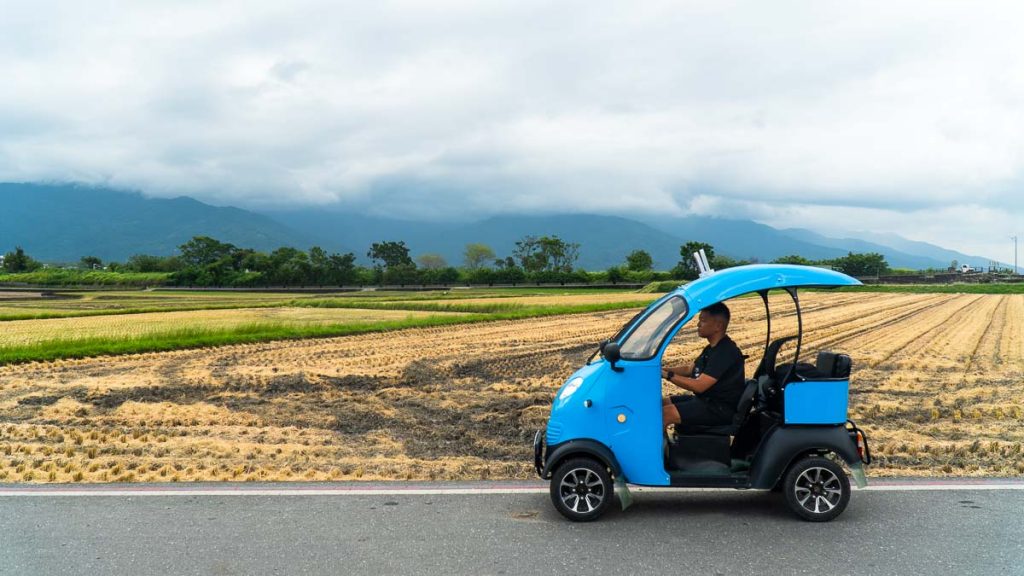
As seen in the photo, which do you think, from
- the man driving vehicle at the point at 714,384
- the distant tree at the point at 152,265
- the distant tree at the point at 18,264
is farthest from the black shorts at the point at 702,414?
the distant tree at the point at 152,265

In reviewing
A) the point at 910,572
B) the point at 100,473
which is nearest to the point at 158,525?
the point at 100,473

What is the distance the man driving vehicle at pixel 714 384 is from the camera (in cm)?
605

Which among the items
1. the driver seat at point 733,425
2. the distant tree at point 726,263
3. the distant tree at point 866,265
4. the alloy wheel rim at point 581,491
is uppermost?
the distant tree at point 866,265

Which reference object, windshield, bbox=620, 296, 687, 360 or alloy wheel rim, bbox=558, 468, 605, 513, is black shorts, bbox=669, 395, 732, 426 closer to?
windshield, bbox=620, 296, 687, 360

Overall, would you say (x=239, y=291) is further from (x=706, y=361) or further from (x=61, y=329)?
(x=706, y=361)

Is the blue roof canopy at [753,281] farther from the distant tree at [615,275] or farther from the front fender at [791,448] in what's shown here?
the distant tree at [615,275]

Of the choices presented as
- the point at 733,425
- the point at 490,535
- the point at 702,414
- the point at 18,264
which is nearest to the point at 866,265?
the point at 733,425

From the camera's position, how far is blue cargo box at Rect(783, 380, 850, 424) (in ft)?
19.6

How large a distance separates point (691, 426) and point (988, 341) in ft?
71.3

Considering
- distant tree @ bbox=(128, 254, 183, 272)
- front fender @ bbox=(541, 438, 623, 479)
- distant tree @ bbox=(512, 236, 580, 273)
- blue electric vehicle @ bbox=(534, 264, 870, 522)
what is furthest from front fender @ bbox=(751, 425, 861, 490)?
distant tree @ bbox=(128, 254, 183, 272)

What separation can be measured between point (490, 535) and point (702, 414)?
2044 millimetres

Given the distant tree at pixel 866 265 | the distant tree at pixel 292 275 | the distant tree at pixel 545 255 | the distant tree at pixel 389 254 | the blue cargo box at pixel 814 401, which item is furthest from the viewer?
the distant tree at pixel 389 254

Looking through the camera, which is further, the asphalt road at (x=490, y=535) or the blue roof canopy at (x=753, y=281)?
the blue roof canopy at (x=753, y=281)

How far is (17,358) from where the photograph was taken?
752 inches
